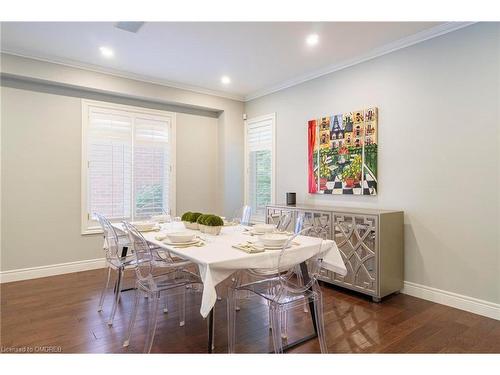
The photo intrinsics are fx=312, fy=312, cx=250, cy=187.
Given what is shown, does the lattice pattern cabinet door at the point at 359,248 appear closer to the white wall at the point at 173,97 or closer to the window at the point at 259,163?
the window at the point at 259,163

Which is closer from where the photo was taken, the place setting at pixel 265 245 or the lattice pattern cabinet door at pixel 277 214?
the place setting at pixel 265 245

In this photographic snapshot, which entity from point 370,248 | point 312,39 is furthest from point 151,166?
point 370,248

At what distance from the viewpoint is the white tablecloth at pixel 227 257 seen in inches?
75.2

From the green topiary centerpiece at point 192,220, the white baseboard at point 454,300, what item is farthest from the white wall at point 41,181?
the white baseboard at point 454,300

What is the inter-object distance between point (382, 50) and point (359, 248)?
7.46 feet

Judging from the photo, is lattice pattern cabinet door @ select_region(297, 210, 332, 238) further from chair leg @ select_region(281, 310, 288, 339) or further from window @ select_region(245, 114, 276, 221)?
window @ select_region(245, 114, 276, 221)

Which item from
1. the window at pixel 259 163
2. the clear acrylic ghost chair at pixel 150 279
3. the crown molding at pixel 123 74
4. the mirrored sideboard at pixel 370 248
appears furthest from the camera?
the window at pixel 259 163

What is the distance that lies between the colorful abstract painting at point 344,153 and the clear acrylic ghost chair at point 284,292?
64.2 inches

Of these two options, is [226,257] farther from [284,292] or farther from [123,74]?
[123,74]

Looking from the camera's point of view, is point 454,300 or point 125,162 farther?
point 125,162

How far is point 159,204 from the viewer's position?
16.6 feet

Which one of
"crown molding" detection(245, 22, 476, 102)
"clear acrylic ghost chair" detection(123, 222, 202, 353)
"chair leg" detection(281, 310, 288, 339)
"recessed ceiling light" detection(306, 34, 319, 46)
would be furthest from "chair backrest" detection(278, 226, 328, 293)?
"crown molding" detection(245, 22, 476, 102)

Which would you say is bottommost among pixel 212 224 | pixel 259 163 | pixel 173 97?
pixel 212 224

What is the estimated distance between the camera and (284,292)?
7.31 feet
